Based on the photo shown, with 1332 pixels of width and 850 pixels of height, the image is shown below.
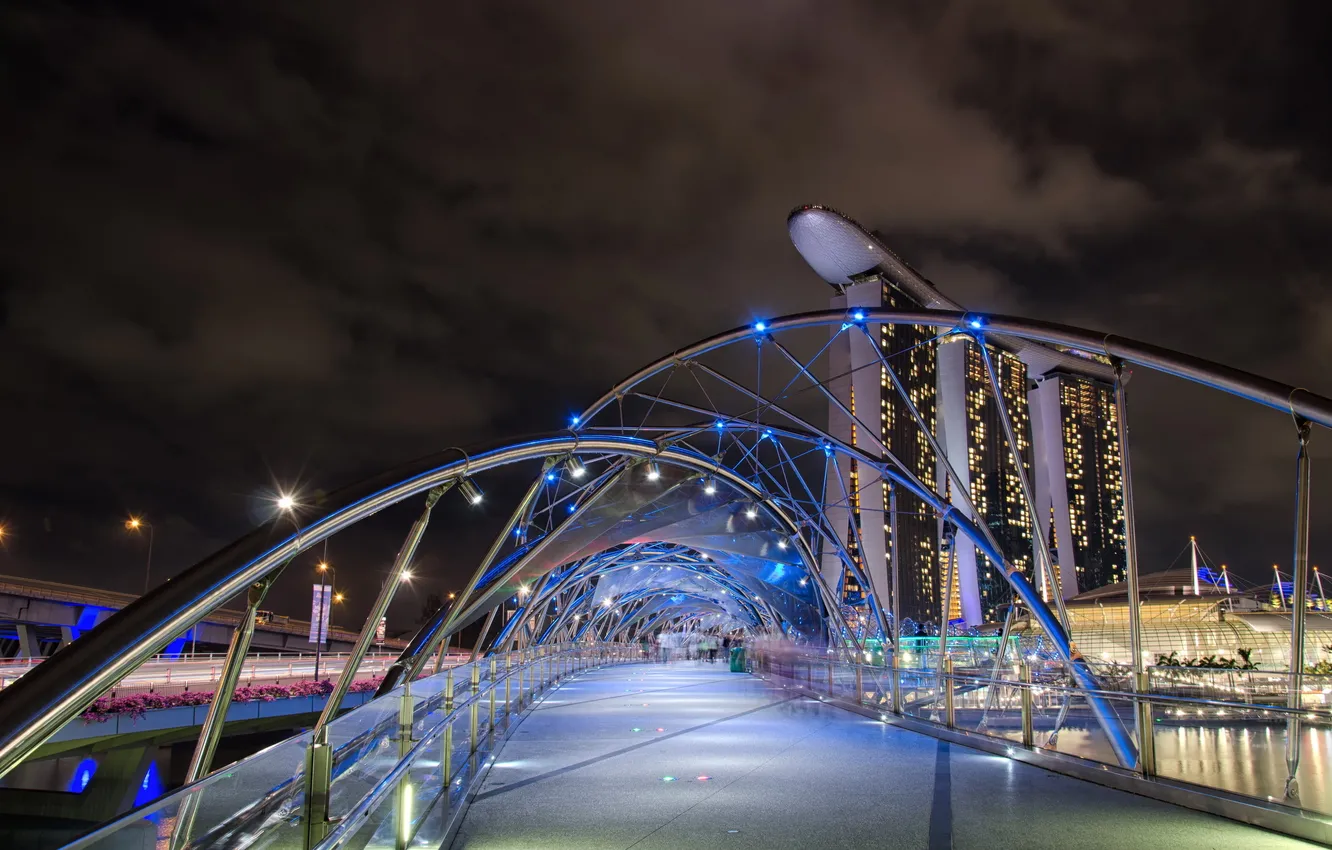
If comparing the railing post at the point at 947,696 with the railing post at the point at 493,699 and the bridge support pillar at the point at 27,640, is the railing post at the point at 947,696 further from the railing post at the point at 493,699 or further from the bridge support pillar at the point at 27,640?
the bridge support pillar at the point at 27,640

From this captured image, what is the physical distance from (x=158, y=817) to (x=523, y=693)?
18768 mm

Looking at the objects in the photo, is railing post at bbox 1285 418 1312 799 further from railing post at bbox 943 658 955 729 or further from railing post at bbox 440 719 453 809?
railing post at bbox 440 719 453 809

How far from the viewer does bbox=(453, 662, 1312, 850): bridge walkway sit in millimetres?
7719

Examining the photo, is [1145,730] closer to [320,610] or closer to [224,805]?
[224,805]

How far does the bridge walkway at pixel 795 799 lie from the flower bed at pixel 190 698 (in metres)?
19.6

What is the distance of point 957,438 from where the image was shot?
7269 cm

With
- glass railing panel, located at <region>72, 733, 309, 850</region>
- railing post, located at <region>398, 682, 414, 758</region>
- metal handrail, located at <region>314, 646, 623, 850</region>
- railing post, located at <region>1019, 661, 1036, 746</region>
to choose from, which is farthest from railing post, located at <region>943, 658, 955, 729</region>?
glass railing panel, located at <region>72, 733, 309, 850</region>

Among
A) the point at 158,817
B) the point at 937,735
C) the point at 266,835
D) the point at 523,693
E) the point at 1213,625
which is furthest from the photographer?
the point at 1213,625

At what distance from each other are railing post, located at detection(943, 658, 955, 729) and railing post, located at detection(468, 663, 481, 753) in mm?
7670

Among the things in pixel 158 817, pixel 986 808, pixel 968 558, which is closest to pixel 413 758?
pixel 158 817

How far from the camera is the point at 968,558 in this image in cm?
8231

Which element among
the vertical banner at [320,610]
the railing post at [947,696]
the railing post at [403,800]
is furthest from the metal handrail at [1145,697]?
the vertical banner at [320,610]

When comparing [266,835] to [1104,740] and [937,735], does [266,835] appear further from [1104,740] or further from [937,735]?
[937,735]

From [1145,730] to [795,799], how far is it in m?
4.02
